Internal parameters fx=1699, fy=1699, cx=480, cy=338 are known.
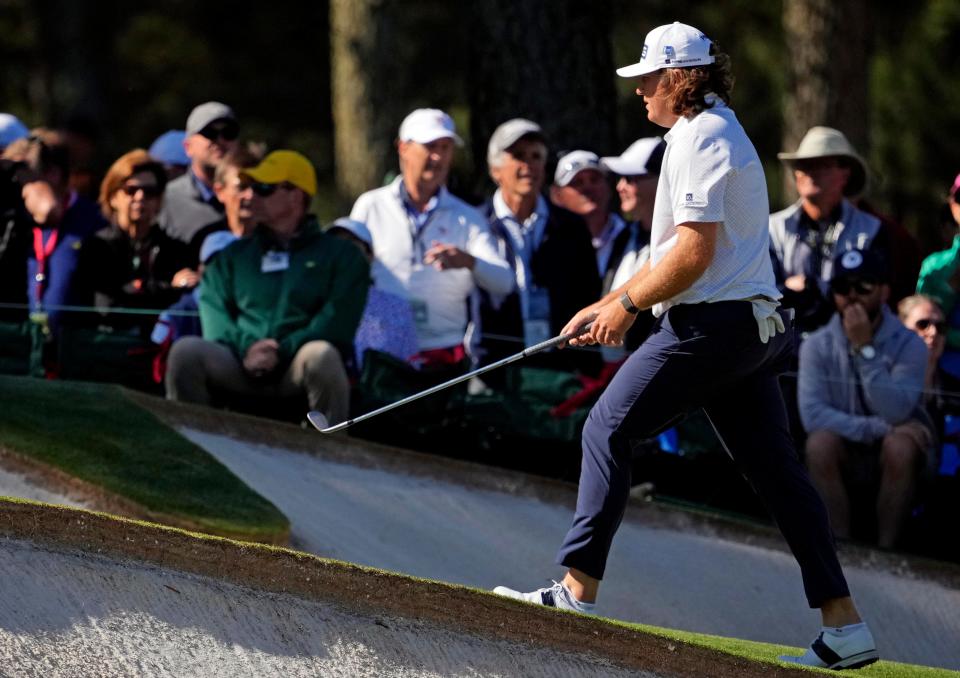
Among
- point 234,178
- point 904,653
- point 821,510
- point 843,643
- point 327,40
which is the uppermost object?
point 327,40

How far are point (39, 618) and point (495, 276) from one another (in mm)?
4404

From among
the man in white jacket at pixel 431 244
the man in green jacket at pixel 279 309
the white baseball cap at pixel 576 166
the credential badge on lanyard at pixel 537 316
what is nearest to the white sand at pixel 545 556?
the man in green jacket at pixel 279 309

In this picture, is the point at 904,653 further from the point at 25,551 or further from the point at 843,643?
the point at 25,551

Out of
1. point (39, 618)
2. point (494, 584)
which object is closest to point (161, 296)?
point (494, 584)

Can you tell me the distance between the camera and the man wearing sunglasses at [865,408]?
26.3 feet

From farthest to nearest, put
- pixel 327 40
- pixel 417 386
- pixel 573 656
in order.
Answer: pixel 327 40
pixel 417 386
pixel 573 656

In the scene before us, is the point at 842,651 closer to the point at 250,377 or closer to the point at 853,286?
the point at 853,286

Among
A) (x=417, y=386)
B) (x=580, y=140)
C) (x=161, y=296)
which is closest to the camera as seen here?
(x=417, y=386)

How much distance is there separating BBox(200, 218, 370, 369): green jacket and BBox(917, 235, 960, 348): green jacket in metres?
2.96

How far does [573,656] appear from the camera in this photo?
512cm

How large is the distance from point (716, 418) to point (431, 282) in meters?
3.64

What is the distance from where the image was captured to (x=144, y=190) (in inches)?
368

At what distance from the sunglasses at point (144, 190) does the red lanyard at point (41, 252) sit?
1.64 ft

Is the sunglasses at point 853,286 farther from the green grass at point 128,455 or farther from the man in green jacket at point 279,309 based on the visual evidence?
the green grass at point 128,455
